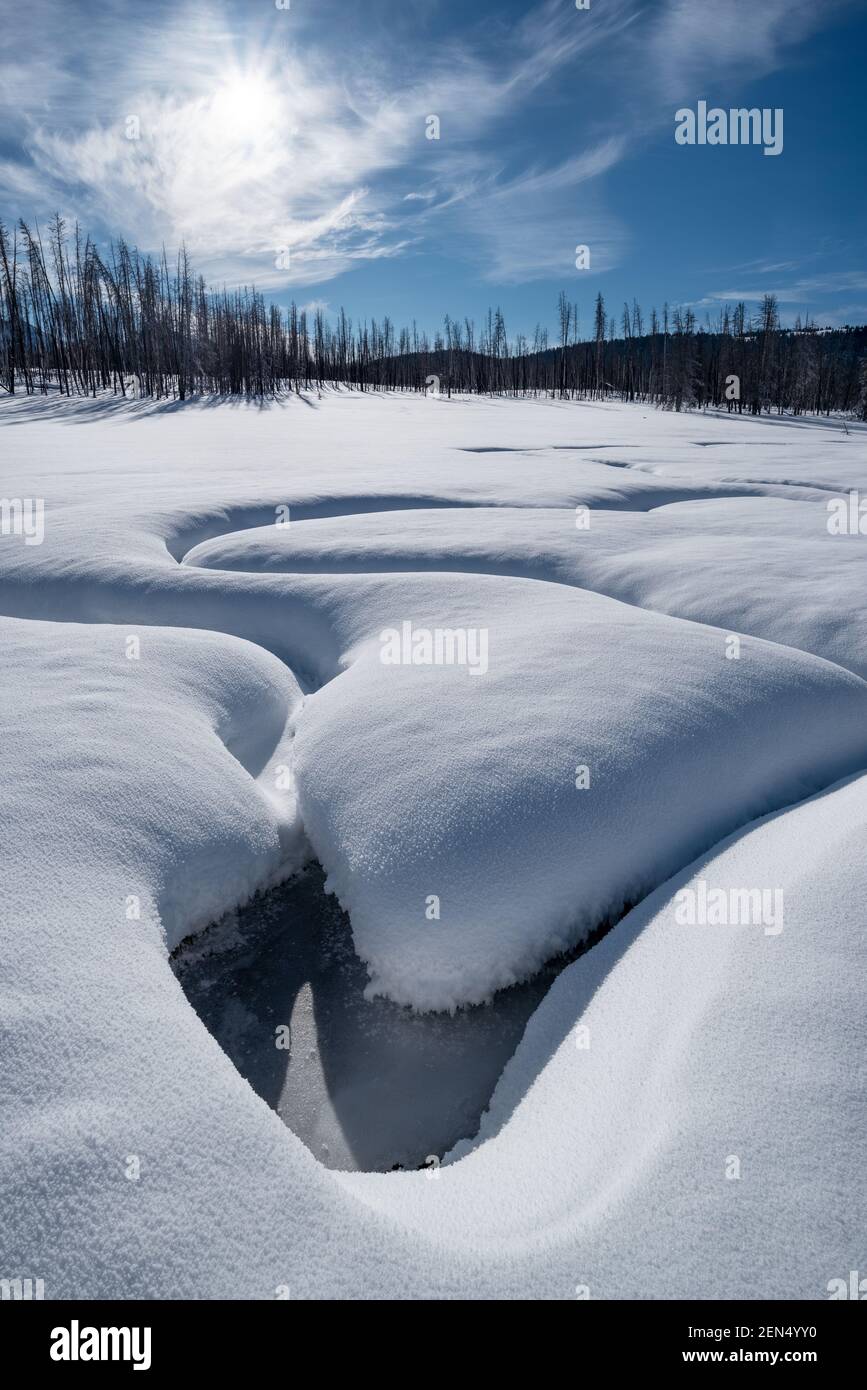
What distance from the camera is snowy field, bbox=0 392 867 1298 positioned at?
114 centimetres

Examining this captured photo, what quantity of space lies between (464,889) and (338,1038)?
1.77 ft

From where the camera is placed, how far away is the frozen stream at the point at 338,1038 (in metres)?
1.71

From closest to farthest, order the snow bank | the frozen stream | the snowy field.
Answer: the snowy field
the frozen stream
the snow bank

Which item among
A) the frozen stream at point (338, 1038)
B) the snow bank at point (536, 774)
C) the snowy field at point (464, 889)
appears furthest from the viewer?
the snow bank at point (536, 774)

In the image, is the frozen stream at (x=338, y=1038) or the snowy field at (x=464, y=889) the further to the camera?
the frozen stream at (x=338, y=1038)

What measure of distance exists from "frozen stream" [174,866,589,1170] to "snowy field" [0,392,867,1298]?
0.13 feet

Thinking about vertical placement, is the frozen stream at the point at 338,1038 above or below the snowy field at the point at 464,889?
below

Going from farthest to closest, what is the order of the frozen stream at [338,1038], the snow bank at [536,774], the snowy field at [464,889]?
1. the snow bank at [536,774]
2. the frozen stream at [338,1038]
3. the snowy field at [464,889]

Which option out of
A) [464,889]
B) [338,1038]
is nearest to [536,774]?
[464,889]

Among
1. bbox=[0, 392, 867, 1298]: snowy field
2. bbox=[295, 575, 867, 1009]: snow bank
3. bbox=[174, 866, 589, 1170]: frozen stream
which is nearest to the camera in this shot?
bbox=[0, 392, 867, 1298]: snowy field

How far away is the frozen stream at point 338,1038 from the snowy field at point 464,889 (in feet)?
0.13

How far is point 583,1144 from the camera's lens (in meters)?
1.43

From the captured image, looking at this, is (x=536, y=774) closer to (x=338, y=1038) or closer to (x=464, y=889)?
(x=464, y=889)
